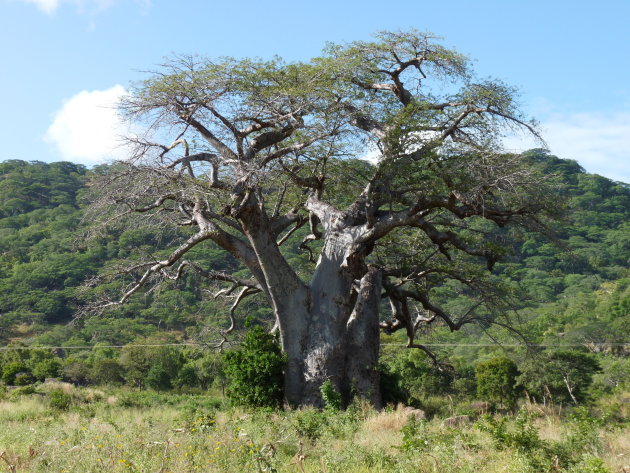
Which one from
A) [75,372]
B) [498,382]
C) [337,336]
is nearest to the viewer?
[337,336]

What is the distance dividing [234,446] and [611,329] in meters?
32.7

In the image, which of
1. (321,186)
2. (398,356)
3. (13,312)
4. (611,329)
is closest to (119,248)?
(13,312)

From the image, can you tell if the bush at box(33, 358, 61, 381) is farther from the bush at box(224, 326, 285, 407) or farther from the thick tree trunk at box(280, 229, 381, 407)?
the thick tree trunk at box(280, 229, 381, 407)

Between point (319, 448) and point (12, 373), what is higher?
point (319, 448)

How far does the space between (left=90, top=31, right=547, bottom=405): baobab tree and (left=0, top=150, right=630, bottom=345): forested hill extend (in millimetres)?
17485

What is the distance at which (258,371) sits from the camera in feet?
42.5

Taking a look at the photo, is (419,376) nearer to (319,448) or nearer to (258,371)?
(258,371)

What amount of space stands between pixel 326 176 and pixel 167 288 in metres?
28.5

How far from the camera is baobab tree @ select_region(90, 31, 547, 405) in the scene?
1245cm

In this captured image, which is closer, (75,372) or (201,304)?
(75,372)

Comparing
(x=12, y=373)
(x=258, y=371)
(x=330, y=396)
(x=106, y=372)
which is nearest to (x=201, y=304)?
(x=106, y=372)

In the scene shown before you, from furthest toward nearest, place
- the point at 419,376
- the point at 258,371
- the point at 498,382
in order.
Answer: the point at 419,376 → the point at 498,382 → the point at 258,371

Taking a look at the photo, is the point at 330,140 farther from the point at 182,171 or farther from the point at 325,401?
the point at 325,401

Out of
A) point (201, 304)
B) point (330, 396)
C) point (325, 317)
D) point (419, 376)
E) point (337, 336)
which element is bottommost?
point (419, 376)
